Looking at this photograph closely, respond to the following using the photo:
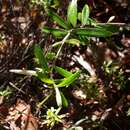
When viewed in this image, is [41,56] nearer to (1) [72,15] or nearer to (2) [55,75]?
(1) [72,15]

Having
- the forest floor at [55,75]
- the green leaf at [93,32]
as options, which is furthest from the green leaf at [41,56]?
the forest floor at [55,75]

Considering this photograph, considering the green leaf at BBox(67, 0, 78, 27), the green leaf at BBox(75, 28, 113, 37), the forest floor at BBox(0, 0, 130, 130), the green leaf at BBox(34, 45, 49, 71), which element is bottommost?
the forest floor at BBox(0, 0, 130, 130)

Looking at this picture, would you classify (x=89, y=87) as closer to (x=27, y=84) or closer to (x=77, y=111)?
(x=77, y=111)

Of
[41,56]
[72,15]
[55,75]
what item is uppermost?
[72,15]

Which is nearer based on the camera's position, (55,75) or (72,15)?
(72,15)

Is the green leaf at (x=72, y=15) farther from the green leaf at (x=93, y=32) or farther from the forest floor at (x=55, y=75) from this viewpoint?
the forest floor at (x=55, y=75)

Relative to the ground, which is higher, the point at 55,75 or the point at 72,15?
the point at 72,15

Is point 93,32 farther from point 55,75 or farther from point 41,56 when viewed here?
point 55,75

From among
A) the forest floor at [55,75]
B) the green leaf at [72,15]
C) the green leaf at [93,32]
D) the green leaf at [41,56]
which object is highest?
the green leaf at [72,15]

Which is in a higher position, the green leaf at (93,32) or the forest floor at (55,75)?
the green leaf at (93,32)

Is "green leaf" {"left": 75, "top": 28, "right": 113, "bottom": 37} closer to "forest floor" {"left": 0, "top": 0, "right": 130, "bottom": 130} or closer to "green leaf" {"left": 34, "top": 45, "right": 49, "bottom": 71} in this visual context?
"green leaf" {"left": 34, "top": 45, "right": 49, "bottom": 71}

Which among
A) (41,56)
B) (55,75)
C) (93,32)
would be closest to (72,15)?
(93,32)

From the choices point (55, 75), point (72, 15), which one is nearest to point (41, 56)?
point (72, 15)

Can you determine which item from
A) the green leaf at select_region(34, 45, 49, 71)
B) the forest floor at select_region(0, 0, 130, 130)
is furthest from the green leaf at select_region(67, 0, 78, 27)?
the forest floor at select_region(0, 0, 130, 130)
